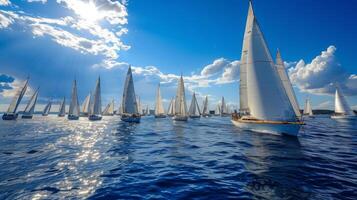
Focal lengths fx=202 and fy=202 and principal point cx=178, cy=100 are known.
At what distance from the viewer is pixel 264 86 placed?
2519cm

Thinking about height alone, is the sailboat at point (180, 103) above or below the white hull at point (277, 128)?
above

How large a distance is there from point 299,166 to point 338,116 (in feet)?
346

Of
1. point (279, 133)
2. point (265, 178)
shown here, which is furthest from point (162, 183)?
point (279, 133)

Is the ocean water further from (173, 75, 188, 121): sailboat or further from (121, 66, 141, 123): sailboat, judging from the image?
(173, 75, 188, 121): sailboat

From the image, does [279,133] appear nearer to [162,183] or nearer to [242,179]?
[242,179]

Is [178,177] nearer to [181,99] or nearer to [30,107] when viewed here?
[181,99]

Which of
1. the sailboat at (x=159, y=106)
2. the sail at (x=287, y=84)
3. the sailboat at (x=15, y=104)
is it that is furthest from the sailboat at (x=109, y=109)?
the sail at (x=287, y=84)

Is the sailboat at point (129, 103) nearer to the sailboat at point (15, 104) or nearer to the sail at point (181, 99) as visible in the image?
the sail at point (181, 99)

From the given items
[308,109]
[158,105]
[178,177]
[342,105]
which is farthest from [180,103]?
[308,109]

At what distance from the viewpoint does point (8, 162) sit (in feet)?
41.0

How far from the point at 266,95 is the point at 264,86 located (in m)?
1.18

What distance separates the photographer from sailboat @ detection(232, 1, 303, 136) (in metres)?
23.6

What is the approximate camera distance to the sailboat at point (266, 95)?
23.6 meters

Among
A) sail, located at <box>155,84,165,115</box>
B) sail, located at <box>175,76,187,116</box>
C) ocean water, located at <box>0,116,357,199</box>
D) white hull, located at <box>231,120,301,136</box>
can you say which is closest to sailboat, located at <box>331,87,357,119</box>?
sail, located at <box>175,76,187,116</box>
